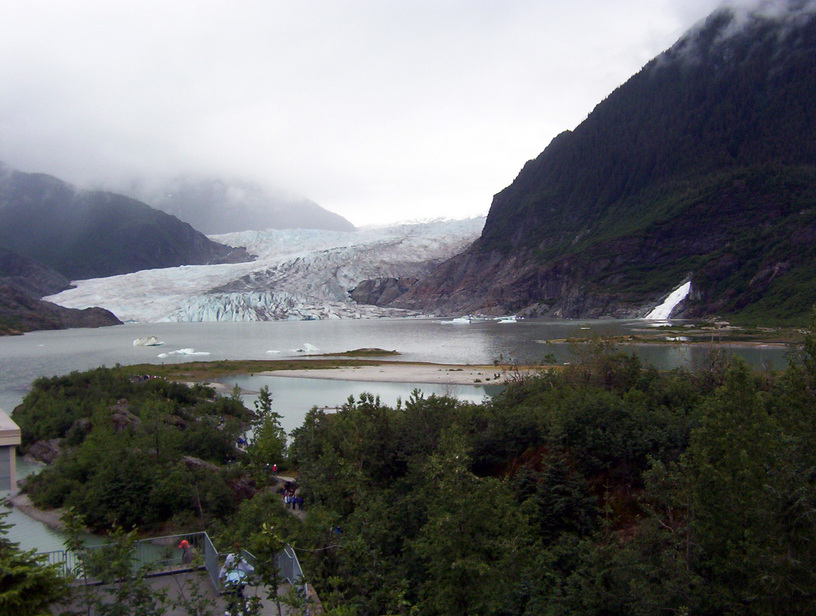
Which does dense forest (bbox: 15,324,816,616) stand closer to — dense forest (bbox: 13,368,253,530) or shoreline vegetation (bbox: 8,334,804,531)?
dense forest (bbox: 13,368,253,530)

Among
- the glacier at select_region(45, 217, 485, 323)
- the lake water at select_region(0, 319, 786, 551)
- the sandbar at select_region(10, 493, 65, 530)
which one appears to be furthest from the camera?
the glacier at select_region(45, 217, 485, 323)

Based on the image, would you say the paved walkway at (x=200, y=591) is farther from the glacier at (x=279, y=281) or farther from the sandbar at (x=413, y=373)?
the glacier at (x=279, y=281)

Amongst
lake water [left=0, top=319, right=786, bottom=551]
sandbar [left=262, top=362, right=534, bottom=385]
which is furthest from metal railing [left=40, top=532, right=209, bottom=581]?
sandbar [left=262, top=362, right=534, bottom=385]

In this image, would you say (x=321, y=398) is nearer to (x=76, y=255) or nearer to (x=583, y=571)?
(x=583, y=571)

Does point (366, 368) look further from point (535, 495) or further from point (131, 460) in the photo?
point (535, 495)

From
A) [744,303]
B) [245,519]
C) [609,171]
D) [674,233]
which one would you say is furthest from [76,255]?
[245,519]

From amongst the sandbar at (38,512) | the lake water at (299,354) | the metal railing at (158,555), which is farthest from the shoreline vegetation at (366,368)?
the metal railing at (158,555)
